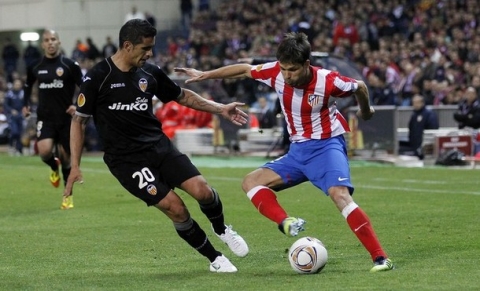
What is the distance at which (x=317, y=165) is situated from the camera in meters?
9.76

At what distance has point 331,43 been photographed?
32.1m

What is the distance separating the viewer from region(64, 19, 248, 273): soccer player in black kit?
952 cm

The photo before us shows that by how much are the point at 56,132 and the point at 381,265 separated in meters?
8.33

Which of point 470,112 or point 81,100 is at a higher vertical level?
point 81,100

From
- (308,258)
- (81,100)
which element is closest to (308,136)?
(308,258)

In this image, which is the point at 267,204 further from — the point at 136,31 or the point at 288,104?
the point at 136,31

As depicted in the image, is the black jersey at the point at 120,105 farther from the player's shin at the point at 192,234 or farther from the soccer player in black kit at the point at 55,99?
the soccer player in black kit at the point at 55,99

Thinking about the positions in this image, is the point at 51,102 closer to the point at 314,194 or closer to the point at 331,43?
the point at 314,194

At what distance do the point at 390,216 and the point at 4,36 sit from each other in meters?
33.9

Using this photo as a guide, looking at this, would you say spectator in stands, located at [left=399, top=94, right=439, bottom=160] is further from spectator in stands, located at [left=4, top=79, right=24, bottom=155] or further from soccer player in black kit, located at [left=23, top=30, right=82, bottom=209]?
spectator in stands, located at [left=4, top=79, right=24, bottom=155]

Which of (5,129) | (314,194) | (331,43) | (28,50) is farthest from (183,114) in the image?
(28,50)

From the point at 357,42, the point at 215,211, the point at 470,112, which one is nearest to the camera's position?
the point at 215,211

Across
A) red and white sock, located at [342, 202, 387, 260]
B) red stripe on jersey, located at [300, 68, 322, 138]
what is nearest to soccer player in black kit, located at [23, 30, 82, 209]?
red stripe on jersey, located at [300, 68, 322, 138]

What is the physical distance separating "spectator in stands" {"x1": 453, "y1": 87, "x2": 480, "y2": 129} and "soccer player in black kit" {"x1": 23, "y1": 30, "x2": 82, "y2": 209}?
9.95 m
